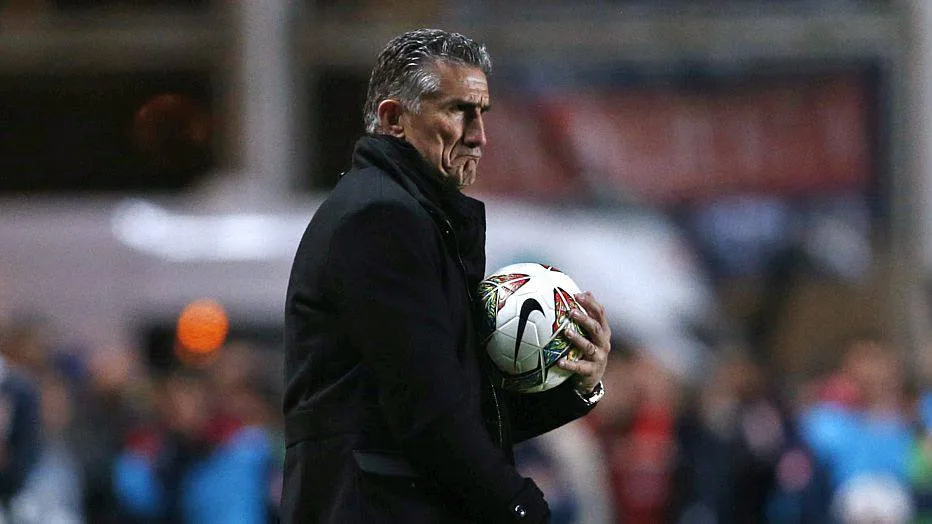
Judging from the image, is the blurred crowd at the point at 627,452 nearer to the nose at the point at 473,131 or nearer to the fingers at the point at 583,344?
the fingers at the point at 583,344

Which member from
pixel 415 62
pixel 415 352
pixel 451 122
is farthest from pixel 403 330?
pixel 415 62

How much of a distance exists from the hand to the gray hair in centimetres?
61

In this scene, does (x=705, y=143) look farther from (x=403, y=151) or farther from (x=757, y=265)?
(x=403, y=151)

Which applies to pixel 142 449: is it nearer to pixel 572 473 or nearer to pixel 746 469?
pixel 572 473

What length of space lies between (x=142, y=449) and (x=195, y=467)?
472mm

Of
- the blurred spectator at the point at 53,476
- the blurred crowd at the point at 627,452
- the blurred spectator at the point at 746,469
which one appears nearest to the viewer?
the blurred spectator at the point at 53,476

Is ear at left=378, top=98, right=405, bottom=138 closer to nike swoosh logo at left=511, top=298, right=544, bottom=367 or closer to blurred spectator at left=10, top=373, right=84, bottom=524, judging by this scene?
nike swoosh logo at left=511, top=298, right=544, bottom=367

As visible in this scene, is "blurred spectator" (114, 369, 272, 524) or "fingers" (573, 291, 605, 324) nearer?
"fingers" (573, 291, 605, 324)

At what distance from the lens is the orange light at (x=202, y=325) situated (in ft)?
40.1

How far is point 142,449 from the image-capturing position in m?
10.2

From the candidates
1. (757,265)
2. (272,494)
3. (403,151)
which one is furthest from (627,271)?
(403,151)

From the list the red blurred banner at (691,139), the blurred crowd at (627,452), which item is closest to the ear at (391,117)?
the blurred crowd at (627,452)

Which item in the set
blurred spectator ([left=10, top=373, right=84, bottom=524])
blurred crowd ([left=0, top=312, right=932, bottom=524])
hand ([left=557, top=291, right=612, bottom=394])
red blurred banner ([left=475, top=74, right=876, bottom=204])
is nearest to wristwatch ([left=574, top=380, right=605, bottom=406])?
hand ([left=557, top=291, right=612, bottom=394])

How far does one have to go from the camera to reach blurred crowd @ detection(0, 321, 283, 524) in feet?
31.2
